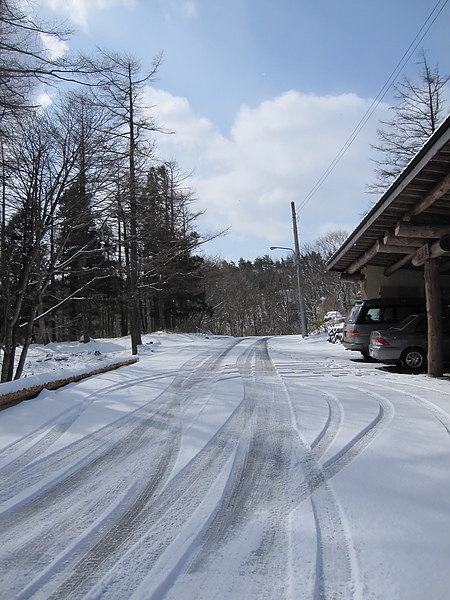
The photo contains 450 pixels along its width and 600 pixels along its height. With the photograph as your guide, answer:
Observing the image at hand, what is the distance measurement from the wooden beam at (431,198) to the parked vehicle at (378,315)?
4236mm

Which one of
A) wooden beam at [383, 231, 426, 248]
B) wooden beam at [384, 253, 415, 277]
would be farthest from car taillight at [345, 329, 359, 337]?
wooden beam at [383, 231, 426, 248]

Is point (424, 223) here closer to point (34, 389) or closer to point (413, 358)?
point (413, 358)

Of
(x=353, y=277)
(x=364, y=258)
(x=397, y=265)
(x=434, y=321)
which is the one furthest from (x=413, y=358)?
(x=353, y=277)

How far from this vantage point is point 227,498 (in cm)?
307

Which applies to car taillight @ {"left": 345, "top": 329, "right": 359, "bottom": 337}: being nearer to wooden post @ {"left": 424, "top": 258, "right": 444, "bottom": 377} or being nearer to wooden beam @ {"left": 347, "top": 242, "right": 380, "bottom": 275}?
wooden beam @ {"left": 347, "top": 242, "right": 380, "bottom": 275}

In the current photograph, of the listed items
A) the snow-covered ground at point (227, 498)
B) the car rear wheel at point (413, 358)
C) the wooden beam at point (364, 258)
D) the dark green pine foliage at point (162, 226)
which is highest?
the dark green pine foliage at point (162, 226)

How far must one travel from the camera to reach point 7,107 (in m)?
6.74

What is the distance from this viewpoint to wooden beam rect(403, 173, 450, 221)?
6.66m

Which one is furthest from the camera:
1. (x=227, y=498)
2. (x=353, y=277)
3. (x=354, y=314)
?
(x=353, y=277)

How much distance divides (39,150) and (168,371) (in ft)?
19.0

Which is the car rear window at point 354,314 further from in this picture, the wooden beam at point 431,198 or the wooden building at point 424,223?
the wooden beam at point 431,198

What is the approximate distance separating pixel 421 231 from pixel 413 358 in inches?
129

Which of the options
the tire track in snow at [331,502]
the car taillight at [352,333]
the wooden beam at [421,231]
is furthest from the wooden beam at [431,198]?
the car taillight at [352,333]

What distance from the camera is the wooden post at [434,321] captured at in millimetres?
8375
